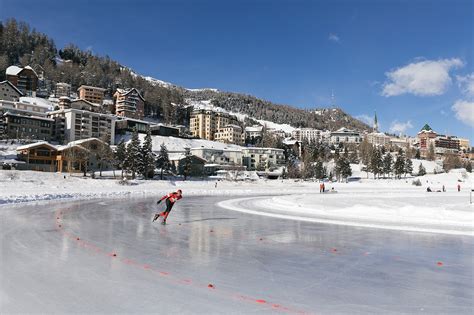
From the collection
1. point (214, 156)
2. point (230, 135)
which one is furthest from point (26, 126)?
point (230, 135)

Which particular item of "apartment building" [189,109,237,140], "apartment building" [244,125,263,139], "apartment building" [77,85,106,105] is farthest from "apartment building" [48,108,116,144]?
"apartment building" [244,125,263,139]

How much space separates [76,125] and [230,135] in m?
67.0

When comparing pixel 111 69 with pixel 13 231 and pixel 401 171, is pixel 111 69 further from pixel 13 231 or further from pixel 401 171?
pixel 13 231

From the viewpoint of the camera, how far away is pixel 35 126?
82188 millimetres

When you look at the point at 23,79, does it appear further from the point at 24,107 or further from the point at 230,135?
the point at 230,135

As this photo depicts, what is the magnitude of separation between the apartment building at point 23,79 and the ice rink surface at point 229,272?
127m

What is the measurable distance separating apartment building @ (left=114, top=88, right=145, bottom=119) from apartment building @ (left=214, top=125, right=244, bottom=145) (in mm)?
32448

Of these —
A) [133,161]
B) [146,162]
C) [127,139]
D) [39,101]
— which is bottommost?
[146,162]

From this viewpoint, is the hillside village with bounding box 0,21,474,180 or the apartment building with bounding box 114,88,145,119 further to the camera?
the apartment building with bounding box 114,88,145,119

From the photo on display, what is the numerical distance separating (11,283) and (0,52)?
166m

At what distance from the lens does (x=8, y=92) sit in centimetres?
10275

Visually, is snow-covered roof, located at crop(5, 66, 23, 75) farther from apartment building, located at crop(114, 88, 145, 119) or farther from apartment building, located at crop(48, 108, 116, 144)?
apartment building, located at crop(48, 108, 116, 144)

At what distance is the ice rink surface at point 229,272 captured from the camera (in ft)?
15.3

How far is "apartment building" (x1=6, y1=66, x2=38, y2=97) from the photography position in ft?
388
